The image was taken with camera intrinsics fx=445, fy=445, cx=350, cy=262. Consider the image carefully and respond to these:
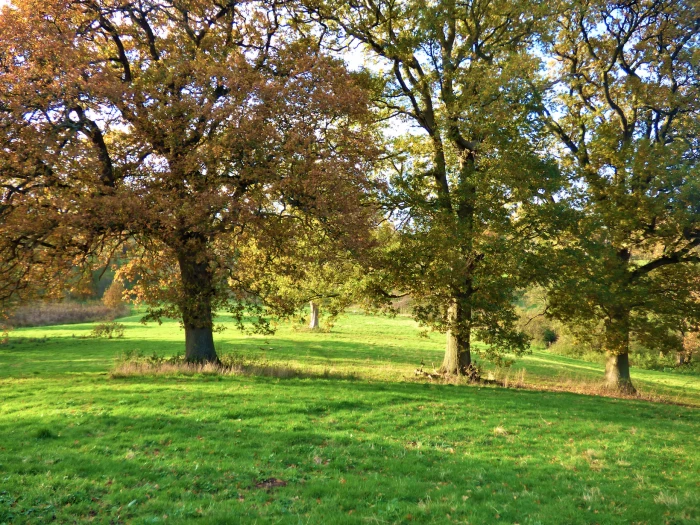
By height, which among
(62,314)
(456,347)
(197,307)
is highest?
(197,307)

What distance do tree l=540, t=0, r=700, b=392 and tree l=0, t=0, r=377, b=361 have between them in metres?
9.33

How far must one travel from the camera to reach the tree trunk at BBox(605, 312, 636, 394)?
18.2m

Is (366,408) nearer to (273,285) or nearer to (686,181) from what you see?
(273,285)

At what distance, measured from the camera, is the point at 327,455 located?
7.64 metres

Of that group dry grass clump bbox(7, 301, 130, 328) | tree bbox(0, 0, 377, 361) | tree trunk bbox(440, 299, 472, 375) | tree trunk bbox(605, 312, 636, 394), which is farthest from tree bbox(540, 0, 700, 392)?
dry grass clump bbox(7, 301, 130, 328)

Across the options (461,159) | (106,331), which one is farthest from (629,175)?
(106,331)

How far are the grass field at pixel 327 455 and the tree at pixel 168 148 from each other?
409 centimetres

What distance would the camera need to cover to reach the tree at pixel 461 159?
15414 millimetres

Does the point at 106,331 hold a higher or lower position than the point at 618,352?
lower

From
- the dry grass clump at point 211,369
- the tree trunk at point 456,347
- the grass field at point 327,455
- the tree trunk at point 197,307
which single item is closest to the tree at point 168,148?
the tree trunk at point 197,307

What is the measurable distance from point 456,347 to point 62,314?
5022cm

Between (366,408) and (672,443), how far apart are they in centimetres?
689

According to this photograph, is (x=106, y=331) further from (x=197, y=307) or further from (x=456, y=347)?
(x=456, y=347)

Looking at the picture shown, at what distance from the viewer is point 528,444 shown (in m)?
9.01
